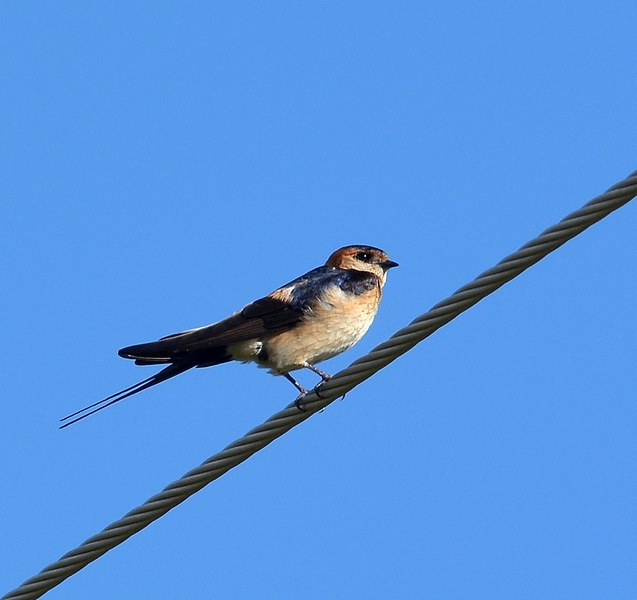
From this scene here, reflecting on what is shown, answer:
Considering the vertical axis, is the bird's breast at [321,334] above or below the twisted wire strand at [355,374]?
above

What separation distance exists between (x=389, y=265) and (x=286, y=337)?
1115mm

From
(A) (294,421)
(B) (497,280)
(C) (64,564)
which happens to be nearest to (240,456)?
(A) (294,421)

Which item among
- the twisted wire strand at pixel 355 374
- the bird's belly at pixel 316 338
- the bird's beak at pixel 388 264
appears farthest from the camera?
the bird's beak at pixel 388 264

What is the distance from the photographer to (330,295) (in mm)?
6680

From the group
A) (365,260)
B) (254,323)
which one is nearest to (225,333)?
(254,323)

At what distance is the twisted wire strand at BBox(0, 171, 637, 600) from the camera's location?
3.80 metres

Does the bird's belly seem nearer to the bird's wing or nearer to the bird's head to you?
the bird's wing

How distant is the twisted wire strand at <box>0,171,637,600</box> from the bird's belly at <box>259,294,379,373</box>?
2212 mm

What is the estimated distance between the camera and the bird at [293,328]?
6.40 metres

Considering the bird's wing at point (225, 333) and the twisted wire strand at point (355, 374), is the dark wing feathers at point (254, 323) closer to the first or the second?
the bird's wing at point (225, 333)

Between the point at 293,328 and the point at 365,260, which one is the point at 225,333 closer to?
the point at 293,328

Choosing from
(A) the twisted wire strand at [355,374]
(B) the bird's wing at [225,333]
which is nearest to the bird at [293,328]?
(B) the bird's wing at [225,333]

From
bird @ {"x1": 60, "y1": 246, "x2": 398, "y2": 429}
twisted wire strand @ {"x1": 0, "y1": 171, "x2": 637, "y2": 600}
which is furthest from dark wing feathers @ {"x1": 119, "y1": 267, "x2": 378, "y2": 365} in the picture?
twisted wire strand @ {"x1": 0, "y1": 171, "x2": 637, "y2": 600}

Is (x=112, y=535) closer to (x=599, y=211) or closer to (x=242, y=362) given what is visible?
(x=599, y=211)
